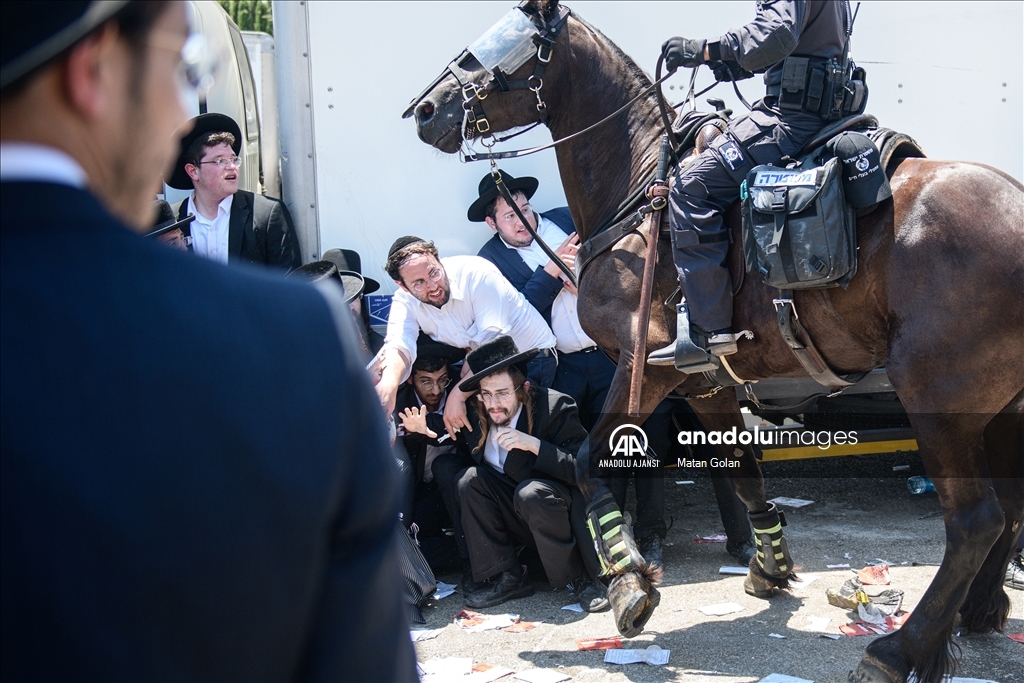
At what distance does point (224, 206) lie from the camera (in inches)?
221

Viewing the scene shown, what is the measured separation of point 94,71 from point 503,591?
4.40 metres

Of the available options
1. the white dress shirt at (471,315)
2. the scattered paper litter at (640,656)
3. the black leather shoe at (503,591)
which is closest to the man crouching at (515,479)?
the black leather shoe at (503,591)

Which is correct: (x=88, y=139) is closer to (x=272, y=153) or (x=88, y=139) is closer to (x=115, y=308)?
(x=115, y=308)

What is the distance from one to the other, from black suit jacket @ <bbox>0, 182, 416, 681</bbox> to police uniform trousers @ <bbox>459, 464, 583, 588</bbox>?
4098 mm

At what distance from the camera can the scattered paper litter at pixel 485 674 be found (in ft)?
12.6

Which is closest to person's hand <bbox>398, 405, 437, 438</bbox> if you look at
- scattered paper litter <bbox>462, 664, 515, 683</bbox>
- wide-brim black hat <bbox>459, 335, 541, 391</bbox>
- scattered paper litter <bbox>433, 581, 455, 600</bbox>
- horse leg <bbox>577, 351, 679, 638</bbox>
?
wide-brim black hat <bbox>459, 335, 541, 391</bbox>

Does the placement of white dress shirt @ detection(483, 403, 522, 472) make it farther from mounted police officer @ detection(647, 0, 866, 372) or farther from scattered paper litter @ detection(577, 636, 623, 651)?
mounted police officer @ detection(647, 0, 866, 372)

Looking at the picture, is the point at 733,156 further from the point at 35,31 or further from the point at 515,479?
the point at 35,31

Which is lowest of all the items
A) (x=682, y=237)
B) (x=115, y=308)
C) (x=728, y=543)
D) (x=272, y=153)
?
(x=728, y=543)

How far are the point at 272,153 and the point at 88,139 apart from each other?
20.0ft

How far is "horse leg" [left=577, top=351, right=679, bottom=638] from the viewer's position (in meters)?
3.88

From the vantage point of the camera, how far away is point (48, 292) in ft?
2.21

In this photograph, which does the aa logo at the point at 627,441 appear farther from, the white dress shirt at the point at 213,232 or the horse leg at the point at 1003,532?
the white dress shirt at the point at 213,232

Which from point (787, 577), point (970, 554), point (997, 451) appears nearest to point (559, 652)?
point (787, 577)
